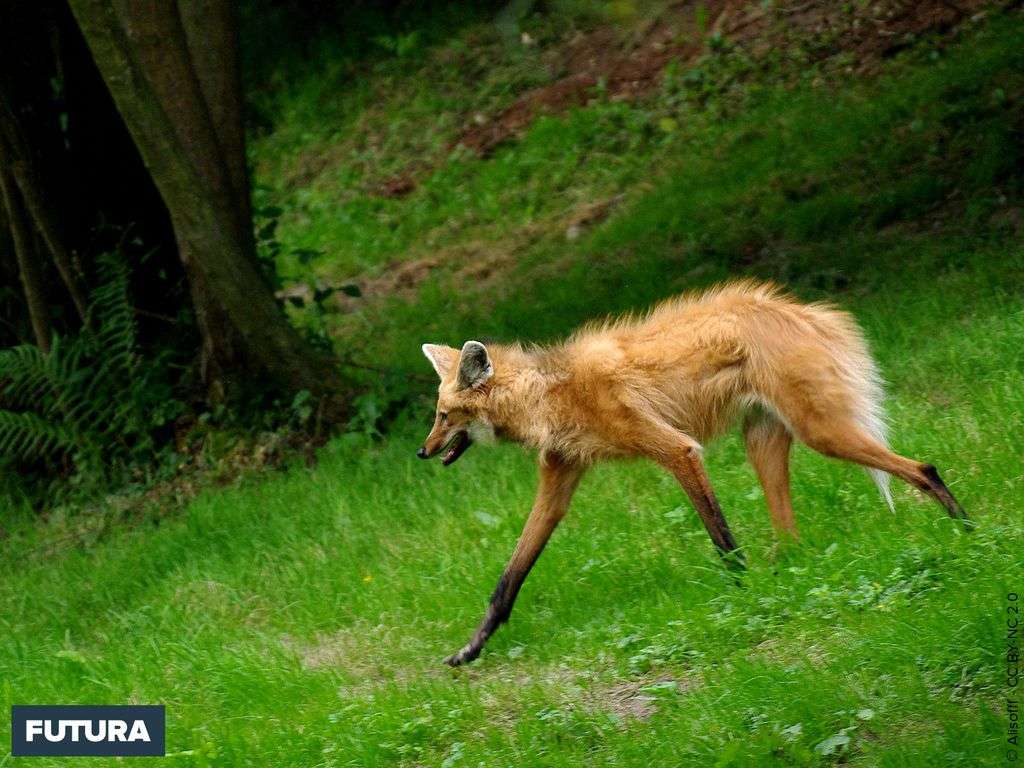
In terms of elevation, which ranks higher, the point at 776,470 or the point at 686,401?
the point at 686,401

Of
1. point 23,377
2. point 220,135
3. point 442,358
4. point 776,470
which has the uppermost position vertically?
point 220,135

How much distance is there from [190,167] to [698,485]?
13.2 feet

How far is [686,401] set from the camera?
198 inches

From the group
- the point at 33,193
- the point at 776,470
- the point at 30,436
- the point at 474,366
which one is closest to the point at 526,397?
the point at 474,366

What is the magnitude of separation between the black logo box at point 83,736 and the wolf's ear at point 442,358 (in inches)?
71.0

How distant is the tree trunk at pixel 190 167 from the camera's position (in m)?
7.27

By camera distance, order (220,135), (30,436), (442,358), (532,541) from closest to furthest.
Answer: (532,541), (442,358), (30,436), (220,135)

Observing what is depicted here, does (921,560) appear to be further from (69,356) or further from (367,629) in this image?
(69,356)

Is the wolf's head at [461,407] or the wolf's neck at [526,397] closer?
the wolf's neck at [526,397]

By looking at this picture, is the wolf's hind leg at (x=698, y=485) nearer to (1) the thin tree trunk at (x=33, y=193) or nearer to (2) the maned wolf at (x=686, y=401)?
(2) the maned wolf at (x=686, y=401)

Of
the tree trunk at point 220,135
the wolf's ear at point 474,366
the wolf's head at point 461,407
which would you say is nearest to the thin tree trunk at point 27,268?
the tree trunk at point 220,135

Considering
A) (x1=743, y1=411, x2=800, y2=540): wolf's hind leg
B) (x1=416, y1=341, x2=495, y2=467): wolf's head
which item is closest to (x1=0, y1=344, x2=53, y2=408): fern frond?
(x1=416, y1=341, x2=495, y2=467): wolf's head

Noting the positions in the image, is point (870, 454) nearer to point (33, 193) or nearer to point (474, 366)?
point (474, 366)

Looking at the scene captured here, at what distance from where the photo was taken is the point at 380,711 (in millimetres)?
4441
